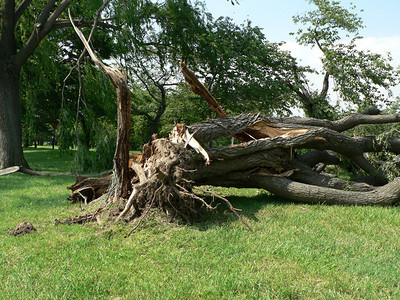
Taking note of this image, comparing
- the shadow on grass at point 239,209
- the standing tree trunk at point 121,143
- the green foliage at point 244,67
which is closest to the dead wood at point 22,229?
the standing tree trunk at point 121,143

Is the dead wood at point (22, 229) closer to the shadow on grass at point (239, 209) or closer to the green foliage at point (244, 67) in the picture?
the shadow on grass at point (239, 209)

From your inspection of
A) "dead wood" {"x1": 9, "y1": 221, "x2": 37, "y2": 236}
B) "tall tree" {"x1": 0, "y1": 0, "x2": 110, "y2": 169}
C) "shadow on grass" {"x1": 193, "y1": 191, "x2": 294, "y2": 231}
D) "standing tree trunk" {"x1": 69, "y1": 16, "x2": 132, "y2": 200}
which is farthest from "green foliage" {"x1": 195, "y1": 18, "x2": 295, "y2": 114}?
"dead wood" {"x1": 9, "y1": 221, "x2": 37, "y2": 236}

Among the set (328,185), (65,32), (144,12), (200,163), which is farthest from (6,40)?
(328,185)

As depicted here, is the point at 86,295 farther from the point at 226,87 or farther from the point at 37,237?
the point at 226,87

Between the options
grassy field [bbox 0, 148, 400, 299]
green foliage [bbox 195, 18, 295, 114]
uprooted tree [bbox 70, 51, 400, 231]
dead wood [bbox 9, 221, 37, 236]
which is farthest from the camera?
green foliage [bbox 195, 18, 295, 114]

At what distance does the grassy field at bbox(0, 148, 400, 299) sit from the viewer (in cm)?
279

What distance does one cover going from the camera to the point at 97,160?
420 inches

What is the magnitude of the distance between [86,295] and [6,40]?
38.1 ft

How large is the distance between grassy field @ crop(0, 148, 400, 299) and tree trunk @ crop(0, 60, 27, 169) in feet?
23.0

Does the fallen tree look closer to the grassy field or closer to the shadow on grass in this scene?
the shadow on grass

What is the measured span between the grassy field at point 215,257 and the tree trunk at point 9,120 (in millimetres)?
7018

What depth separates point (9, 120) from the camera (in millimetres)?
11250

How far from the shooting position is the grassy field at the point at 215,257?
2789 mm

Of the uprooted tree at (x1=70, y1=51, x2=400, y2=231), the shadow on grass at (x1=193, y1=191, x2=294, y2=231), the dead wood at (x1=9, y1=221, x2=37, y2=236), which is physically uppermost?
the uprooted tree at (x1=70, y1=51, x2=400, y2=231)
